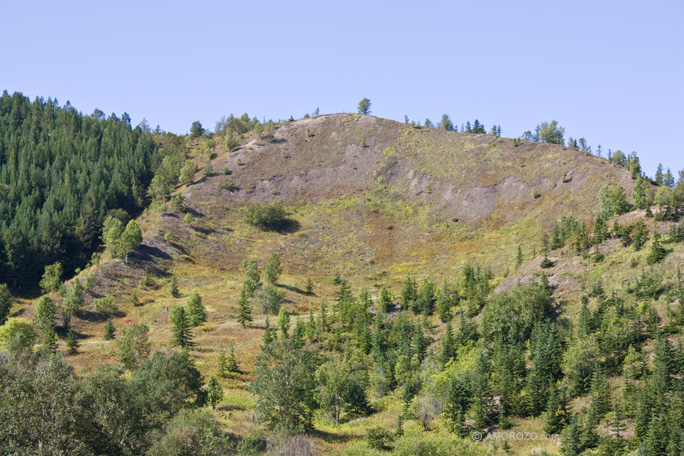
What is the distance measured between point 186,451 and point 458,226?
4530 inches

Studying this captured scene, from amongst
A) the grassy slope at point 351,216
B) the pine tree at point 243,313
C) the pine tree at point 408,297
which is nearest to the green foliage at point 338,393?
the grassy slope at point 351,216

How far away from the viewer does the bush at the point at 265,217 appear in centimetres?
15112

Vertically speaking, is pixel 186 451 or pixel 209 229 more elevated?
pixel 209 229

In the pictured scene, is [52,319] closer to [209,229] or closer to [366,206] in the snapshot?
[209,229]

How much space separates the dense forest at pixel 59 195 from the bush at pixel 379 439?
368 feet

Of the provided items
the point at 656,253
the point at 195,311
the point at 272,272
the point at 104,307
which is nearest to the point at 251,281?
the point at 272,272

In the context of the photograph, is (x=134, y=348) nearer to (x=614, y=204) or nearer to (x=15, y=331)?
(x=15, y=331)

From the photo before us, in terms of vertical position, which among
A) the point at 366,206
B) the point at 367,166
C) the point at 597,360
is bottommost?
the point at 597,360

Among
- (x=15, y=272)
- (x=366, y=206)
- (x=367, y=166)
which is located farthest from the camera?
(x=367, y=166)

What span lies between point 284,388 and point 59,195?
13546 centimetres

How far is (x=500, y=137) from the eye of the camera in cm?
17562

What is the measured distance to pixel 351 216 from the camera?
156 meters

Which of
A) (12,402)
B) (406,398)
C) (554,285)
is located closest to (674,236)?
(554,285)

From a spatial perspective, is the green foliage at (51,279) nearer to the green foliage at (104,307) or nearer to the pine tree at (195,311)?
the green foliage at (104,307)
